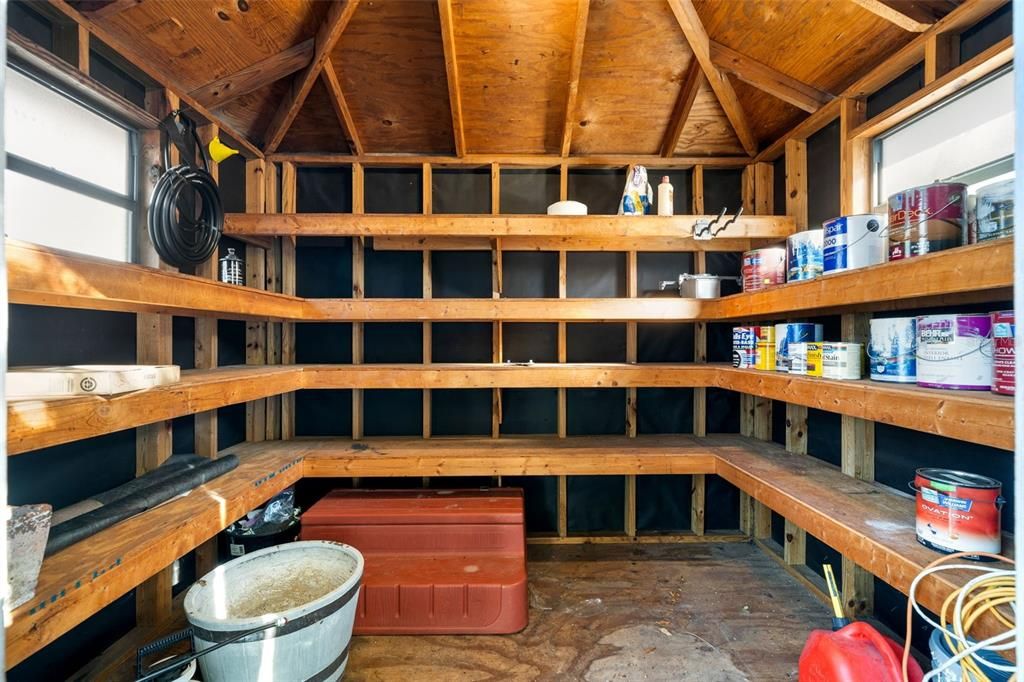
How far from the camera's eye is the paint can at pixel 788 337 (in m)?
1.86

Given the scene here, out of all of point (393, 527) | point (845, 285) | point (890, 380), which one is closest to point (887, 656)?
point (890, 380)

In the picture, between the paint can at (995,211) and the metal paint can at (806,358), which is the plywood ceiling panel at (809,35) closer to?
the paint can at (995,211)

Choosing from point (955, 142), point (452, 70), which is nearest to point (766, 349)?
point (955, 142)

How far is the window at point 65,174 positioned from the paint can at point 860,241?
9.42ft

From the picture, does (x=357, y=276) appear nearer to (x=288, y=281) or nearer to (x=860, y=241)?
(x=288, y=281)

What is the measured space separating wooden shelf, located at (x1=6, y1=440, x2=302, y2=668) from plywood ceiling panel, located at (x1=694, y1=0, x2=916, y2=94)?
3042 millimetres

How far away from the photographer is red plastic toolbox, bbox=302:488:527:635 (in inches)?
76.1

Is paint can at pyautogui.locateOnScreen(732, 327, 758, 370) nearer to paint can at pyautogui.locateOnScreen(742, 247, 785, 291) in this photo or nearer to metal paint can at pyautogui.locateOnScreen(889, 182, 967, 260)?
paint can at pyautogui.locateOnScreen(742, 247, 785, 291)

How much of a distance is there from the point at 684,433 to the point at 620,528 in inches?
30.4

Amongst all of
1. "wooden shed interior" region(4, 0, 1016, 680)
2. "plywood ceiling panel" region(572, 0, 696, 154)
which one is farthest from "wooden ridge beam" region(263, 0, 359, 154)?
"plywood ceiling panel" region(572, 0, 696, 154)

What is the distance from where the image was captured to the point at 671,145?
2674 millimetres

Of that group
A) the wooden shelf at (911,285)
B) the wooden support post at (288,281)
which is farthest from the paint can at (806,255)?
Answer: the wooden support post at (288,281)

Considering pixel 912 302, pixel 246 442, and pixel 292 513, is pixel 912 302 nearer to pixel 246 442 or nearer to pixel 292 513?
pixel 292 513

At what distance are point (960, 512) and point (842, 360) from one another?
0.60 metres
